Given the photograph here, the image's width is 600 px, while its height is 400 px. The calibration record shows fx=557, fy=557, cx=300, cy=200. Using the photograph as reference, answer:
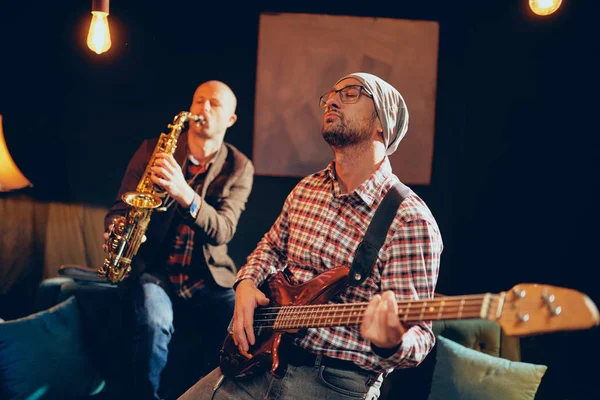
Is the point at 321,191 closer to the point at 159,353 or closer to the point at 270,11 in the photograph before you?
the point at 159,353

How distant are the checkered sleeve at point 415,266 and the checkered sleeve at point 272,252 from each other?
2.13ft

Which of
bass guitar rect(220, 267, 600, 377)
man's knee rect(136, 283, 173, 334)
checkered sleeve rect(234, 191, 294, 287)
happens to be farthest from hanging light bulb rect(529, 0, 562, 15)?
man's knee rect(136, 283, 173, 334)

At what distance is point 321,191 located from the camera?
2484 mm

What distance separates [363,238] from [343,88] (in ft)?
2.32

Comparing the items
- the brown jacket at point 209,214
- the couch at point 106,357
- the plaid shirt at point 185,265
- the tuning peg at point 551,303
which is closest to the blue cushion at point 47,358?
the couch at point 106,357

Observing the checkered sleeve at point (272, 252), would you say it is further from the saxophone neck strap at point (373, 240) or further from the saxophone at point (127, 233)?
the saxophone at point (127, 233)

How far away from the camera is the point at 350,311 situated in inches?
74.9

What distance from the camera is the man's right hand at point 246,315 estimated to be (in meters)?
2.24

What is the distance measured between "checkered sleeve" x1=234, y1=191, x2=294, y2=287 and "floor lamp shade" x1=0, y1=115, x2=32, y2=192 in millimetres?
1965

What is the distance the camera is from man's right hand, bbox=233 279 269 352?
88.0 inches

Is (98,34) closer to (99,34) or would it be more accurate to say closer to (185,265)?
(99,34)

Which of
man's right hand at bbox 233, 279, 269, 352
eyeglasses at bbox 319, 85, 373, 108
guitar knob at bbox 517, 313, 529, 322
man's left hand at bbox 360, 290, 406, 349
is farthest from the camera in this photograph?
eyeglasses at bbox 319, 85, 373, 108

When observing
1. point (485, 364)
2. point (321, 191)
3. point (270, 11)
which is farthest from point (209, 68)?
point (485, 364)

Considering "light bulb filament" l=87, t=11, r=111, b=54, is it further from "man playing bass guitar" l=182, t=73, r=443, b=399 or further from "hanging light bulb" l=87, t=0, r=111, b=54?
"man playing bass guitar" l=182, t=73, r=443, b=399
